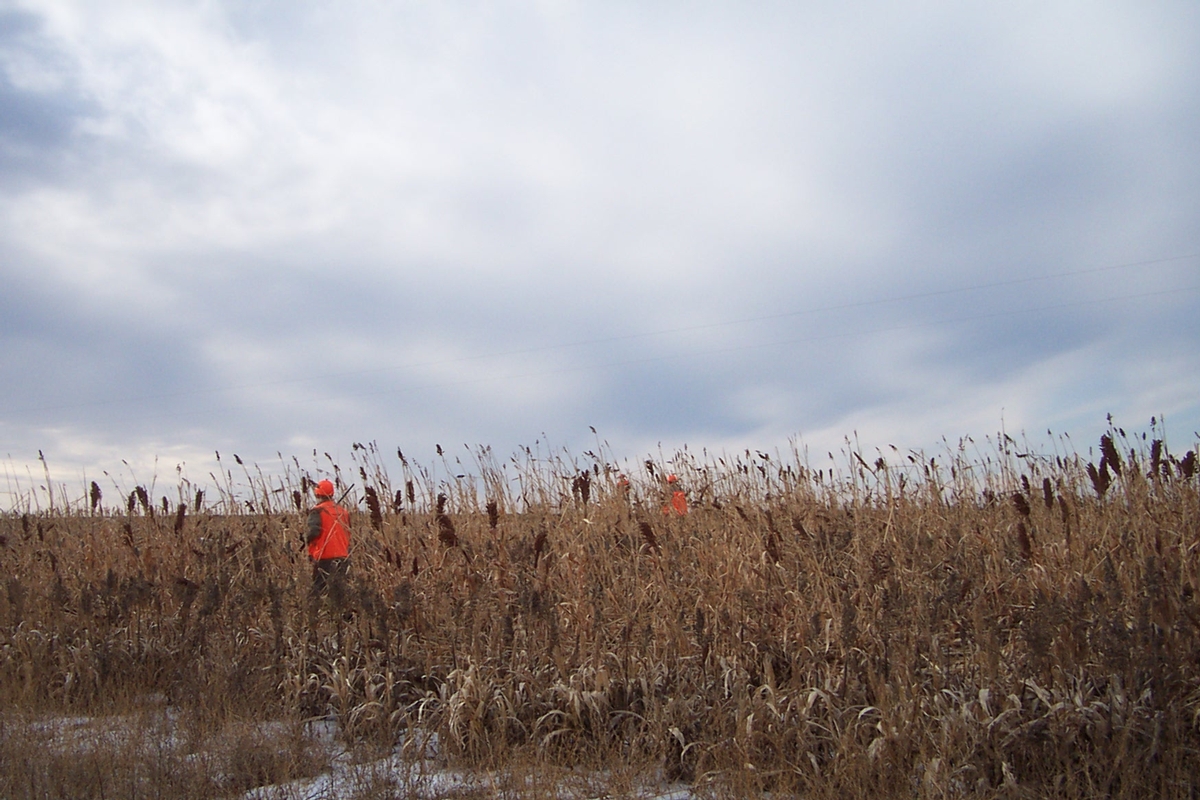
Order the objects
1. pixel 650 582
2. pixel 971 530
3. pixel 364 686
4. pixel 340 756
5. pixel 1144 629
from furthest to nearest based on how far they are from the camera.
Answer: pixel 971 530 → pixel 650 582 → pixel 364 686 → pixel 340 756 → pixel 1144 629

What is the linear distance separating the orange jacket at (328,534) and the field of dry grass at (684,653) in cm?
19

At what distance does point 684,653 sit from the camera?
499 centimetres

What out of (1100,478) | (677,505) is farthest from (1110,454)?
(677,505)

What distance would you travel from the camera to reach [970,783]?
3682 millimetres

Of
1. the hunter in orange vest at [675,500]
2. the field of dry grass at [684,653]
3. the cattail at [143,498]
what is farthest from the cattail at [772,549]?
the cattail at [143,498]

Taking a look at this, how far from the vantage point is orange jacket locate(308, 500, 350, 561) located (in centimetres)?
742

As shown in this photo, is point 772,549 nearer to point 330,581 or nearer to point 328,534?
point 330,581

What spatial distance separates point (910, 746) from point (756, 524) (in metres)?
3.37

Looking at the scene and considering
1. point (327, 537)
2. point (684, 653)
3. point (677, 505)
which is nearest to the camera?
point (684, 653)

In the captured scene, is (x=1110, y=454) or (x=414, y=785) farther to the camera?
(x=1110, y=454)

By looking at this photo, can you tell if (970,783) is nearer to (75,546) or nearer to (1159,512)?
(1159,512)

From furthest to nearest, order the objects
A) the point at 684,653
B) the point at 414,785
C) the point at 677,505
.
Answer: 1. the point at 677,505
2. the point at 684,653
3. the point at 414,785

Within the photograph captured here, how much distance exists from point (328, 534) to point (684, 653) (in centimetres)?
405

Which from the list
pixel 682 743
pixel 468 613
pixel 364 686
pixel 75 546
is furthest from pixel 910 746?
pixel 75 546
